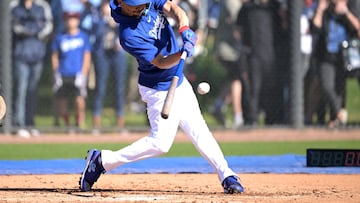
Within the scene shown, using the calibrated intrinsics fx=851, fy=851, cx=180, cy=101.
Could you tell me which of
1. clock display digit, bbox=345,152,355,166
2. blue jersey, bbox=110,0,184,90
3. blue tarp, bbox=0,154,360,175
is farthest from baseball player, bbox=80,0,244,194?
clock display digit, bbox=345,152,355,166

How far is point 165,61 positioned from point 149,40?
0.80 feet

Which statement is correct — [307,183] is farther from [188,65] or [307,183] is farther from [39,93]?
[39,93]

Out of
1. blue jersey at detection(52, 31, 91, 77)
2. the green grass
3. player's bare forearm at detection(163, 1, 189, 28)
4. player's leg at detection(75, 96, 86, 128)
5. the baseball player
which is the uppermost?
player's bare forearm at detection(163, 1, 189, 28)

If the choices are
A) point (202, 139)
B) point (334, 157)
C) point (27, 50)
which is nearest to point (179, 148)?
point (27, 50)

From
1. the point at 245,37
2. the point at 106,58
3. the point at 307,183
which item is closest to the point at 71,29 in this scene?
the point at 106,58

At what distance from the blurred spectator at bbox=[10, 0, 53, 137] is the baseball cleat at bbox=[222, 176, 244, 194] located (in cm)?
712

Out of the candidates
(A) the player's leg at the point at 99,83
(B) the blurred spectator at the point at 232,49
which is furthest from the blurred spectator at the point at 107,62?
(B) the blurred spectator at the point at 232,49

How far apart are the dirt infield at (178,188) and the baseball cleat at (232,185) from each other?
55 mm

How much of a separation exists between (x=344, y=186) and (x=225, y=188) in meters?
1.38

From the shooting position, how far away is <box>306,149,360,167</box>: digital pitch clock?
30.0 ft

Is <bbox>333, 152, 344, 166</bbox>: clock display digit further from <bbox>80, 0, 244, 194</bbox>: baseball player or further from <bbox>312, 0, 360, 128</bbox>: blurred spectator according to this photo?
<bbox>312, 0, 360, 128</bbox>: blurred spectator

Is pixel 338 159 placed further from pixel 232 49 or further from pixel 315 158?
pixel 232 49

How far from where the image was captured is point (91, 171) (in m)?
7.29

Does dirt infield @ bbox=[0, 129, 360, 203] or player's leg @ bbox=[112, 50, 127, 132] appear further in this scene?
player's leg @ bbox=[112, 50, 127, 132]
